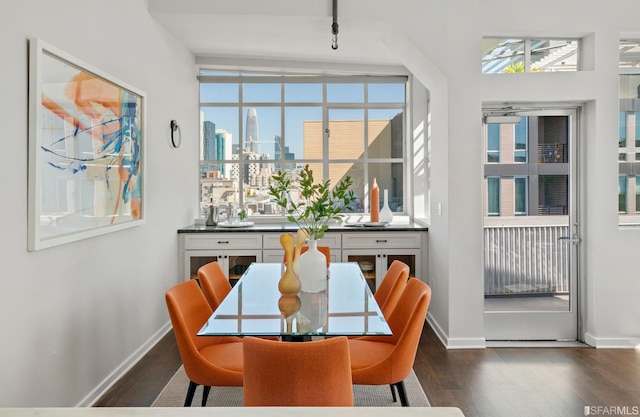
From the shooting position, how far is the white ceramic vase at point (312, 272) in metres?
2.78

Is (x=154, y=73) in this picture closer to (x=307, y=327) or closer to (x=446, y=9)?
(x=446, y=9)

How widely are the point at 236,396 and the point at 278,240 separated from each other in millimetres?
2133

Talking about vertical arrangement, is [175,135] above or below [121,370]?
above

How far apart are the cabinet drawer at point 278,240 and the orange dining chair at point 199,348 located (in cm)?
218

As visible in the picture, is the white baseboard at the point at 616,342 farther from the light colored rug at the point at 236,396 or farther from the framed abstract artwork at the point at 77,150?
the framed abstract artwork at the point at 77,150

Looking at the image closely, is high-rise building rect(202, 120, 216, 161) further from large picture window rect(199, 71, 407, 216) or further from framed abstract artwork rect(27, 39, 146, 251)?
framed abstract artwork rect(27, 39, 146, 251)

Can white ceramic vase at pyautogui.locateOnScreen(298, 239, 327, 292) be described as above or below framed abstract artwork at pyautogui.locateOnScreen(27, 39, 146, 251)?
below

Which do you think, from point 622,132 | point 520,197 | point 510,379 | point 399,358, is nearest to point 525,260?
point 520,197

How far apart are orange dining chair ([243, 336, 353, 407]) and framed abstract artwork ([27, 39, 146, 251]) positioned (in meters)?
1.37

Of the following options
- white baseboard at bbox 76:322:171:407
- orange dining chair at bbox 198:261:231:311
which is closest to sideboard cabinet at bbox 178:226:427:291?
white baseboard at bbox 76:322:171:407

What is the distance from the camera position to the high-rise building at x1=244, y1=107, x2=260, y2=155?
5.82 m

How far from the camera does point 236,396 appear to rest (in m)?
3.00

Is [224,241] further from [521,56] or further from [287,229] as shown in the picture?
[521,56]

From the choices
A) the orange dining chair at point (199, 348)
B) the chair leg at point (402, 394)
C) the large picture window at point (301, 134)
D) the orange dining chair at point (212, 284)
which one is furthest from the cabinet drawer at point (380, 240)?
the chair leg at point (402, 394)
